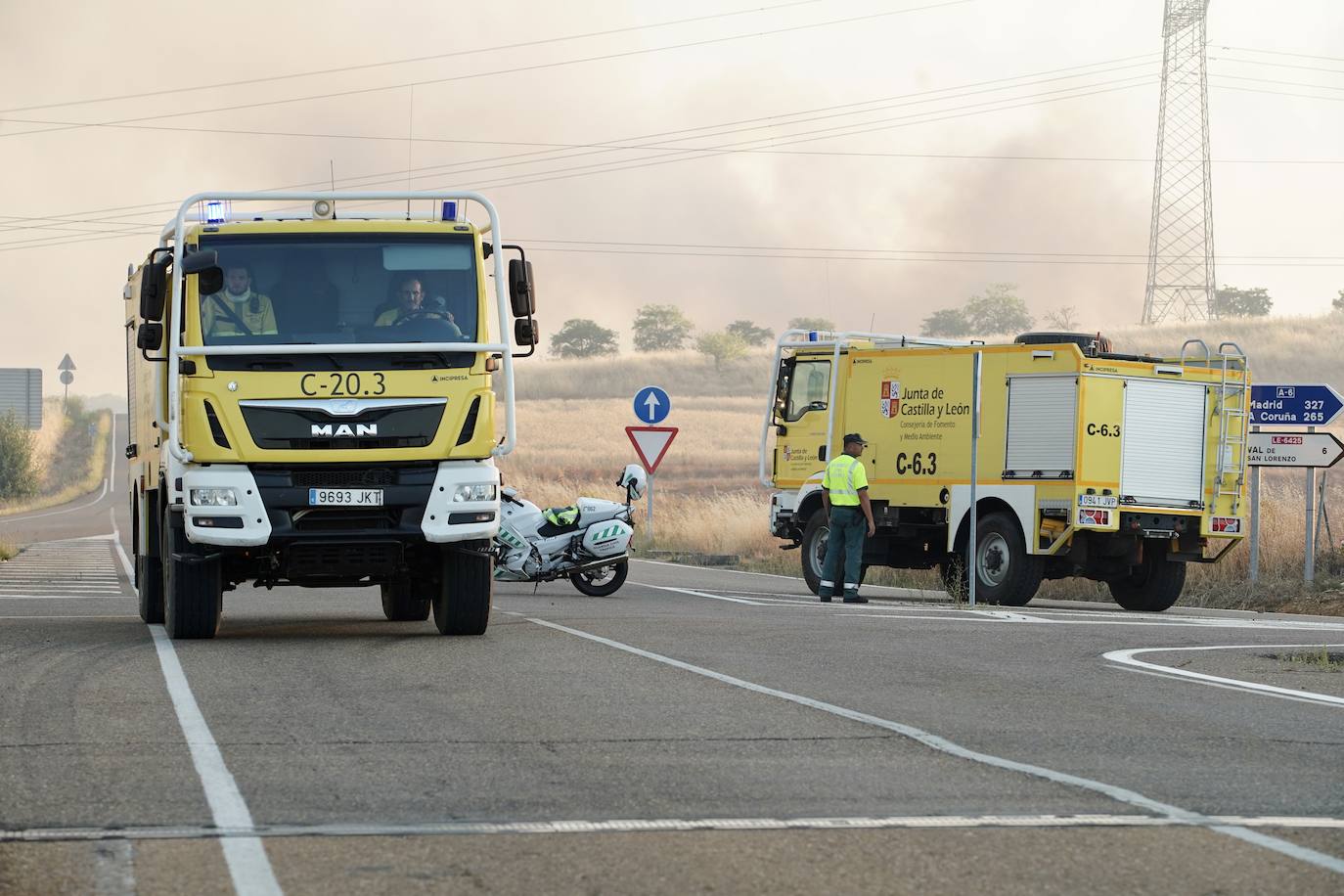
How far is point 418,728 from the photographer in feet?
29.7

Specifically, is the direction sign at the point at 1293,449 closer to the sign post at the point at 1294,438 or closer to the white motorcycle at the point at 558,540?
the sign post at the point at 1294,438

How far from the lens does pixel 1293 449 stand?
939 inches

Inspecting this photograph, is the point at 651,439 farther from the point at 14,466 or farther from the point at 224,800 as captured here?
the point at 14,466

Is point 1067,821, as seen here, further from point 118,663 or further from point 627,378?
point 627,378

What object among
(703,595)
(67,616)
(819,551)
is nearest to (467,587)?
(67,616)

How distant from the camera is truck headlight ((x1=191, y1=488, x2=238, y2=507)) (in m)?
13.0

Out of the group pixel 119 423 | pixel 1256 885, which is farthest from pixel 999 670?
pixel 119 423

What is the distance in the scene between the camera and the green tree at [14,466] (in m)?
73.0

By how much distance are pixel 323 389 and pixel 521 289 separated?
1580mm

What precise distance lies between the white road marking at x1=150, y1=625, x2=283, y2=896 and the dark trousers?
35.2 feet

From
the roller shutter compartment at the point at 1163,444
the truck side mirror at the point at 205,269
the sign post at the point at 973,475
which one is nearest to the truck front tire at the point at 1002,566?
the sign post at the point at 973,475

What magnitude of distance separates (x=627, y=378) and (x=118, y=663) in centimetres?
10404

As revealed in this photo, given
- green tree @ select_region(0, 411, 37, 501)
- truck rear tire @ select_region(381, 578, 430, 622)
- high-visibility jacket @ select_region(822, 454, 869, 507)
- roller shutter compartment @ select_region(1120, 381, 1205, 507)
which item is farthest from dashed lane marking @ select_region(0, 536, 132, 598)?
green tree @ select_region(0, 411, 37, 501)

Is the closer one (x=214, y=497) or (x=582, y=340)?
(x=214, y=497)
